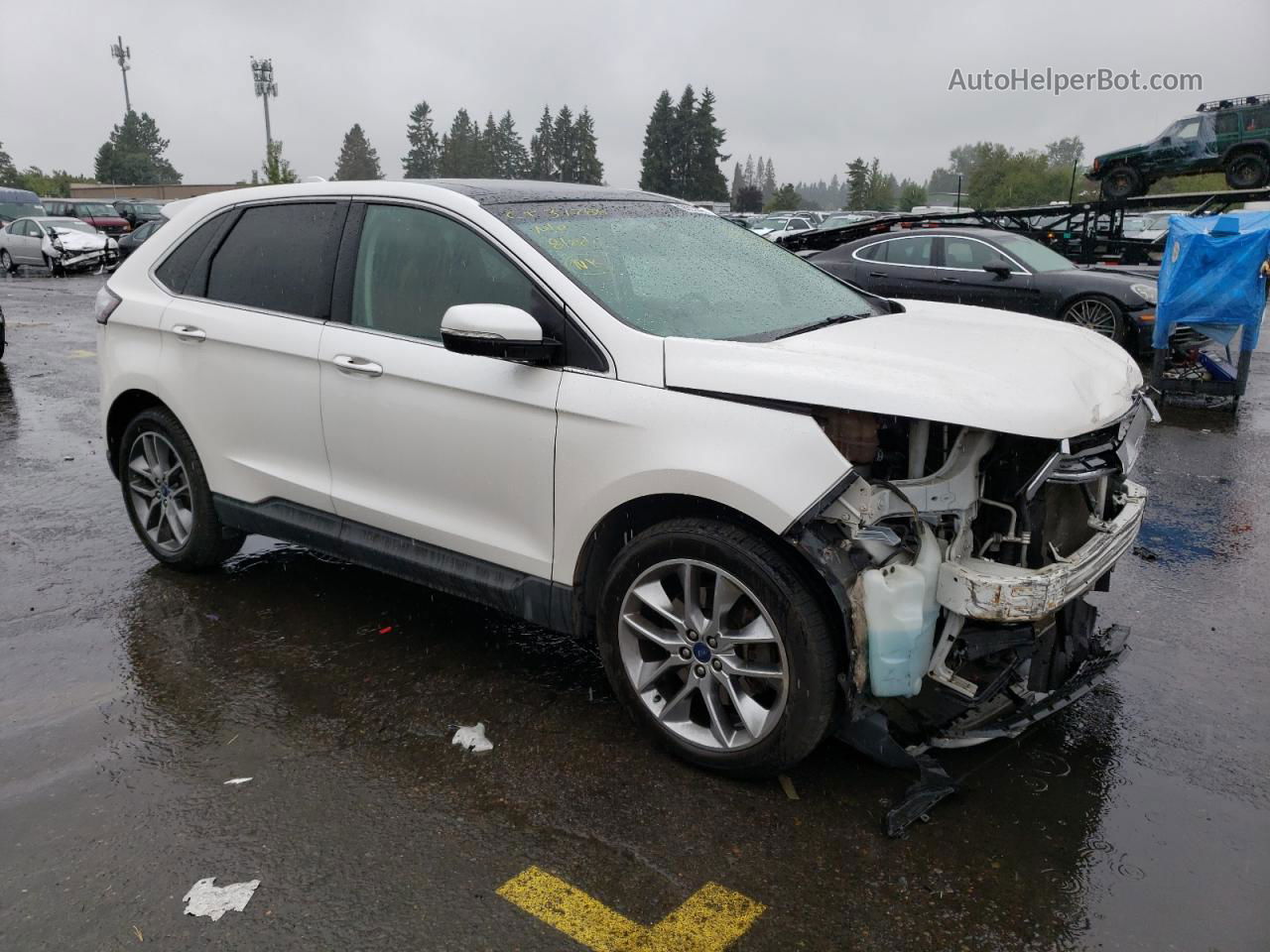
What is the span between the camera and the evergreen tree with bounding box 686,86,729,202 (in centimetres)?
9025

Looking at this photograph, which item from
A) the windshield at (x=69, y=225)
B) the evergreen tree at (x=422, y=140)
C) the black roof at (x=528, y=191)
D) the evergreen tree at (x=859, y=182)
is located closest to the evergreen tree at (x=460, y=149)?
the evergreen tree at (x=422, y=140)

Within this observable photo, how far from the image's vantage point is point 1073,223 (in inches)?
665

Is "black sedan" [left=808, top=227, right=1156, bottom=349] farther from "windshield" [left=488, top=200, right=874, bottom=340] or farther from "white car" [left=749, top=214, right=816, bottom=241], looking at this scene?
"white car" [left=749, top=214, right=816, bottom=241]

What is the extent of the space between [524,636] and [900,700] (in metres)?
1.73

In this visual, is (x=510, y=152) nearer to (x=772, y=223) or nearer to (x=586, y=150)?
(x=586, y=150)

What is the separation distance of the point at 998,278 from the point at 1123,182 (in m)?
16.5

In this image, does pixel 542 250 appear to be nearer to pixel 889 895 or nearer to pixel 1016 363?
pixel 1016 363

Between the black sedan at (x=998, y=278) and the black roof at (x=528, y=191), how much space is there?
826cm

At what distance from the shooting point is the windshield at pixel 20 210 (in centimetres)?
3612

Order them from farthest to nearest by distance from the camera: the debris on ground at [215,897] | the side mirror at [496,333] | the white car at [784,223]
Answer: the white car at [784,223] < the side mirror at [496,333] < the debris on ground at [215,897]

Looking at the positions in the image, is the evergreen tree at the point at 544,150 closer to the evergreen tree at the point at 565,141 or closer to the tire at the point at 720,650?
the evergreen tree at the point at 565,141

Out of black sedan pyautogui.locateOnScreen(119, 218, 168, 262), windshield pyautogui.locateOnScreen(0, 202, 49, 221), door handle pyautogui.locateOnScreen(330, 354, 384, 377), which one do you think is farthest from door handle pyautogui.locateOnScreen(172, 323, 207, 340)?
windshield pyautogui.locateOnScreen(0, 202, 49, 221)

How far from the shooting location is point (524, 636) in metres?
4.27

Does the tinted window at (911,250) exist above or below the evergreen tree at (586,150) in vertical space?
below
